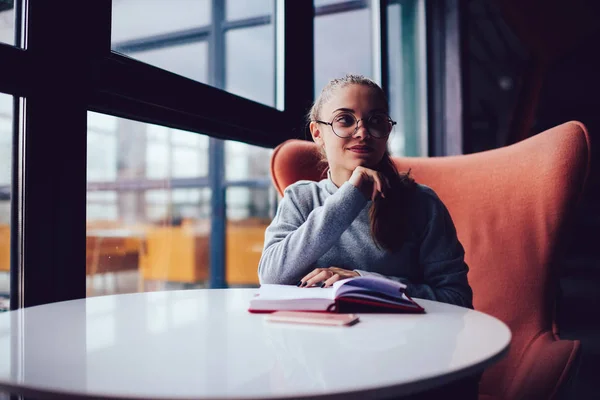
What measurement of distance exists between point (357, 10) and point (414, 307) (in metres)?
2.28

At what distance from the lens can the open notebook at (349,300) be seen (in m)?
0.80

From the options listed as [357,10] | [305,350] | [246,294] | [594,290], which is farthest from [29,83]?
[594,290]

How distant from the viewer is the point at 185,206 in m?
3.77

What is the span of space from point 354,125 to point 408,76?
2.26 m

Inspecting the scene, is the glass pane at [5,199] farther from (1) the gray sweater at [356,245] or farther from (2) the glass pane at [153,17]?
(1) the gray sweater at [356,245]

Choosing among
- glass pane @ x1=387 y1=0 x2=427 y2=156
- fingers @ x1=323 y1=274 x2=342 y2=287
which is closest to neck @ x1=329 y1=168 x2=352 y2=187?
fingers @ x1=323 y1=274 x2=342 y2=287

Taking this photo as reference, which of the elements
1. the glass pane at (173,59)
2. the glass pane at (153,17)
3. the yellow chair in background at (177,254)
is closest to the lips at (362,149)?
the glass pane at (173,59)

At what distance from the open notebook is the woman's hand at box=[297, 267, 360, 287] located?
0.43ft

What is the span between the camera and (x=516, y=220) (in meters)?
1.35

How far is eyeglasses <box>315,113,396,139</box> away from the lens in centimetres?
121

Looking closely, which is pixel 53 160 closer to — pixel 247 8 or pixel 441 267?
pixel 441 267

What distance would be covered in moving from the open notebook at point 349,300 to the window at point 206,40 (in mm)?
761

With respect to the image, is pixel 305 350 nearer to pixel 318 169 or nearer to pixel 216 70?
pixel 318 169

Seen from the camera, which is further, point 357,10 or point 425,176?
point 357,10
